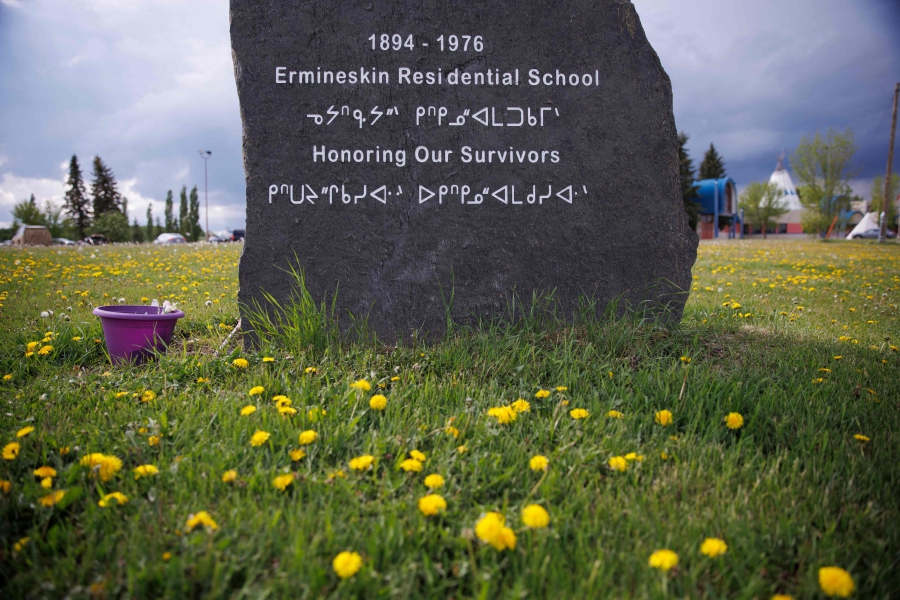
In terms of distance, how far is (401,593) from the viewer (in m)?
1.46

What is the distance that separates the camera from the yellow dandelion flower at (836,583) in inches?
55.5

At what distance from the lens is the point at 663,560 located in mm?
1494

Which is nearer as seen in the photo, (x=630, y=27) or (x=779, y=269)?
(x=630, y=27)

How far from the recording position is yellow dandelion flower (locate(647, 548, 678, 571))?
1481mm

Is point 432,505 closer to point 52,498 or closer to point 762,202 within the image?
point 52,498

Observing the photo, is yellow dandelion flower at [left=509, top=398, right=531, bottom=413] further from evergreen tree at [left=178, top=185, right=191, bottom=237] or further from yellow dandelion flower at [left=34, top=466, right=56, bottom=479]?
evergreen tree at [left=178, top=185, right=191, bottom=237]

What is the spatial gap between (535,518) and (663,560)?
0.38m

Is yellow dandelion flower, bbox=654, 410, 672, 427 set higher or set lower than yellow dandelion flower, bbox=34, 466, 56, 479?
higher

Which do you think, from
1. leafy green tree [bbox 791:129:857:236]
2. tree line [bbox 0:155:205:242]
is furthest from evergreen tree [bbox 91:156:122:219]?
leafy green tree [bbox 791:129:857:236]

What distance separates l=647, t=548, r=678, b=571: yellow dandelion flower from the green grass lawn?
0.05 m

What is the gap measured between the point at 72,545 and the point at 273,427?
0.79 metres

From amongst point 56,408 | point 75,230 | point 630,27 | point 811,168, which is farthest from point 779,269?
point 75,230

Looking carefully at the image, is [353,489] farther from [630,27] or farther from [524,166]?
[630,27]

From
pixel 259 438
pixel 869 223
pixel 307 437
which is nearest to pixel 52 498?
pixel 259 438
